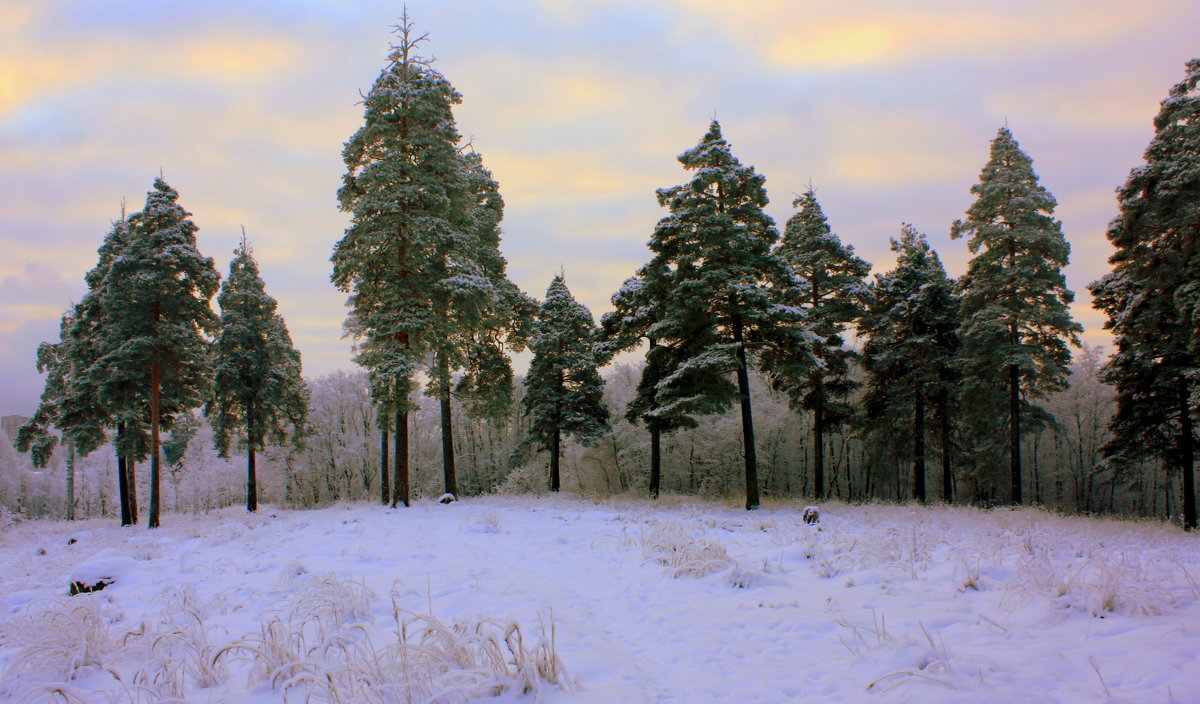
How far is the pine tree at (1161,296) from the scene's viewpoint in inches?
647

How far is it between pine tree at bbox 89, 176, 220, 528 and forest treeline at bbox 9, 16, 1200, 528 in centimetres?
10

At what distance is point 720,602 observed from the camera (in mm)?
6809

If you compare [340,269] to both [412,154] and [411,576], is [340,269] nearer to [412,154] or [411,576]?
[412,154]

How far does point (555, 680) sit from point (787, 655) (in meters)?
2.24

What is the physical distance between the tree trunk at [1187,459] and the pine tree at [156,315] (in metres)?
38.0

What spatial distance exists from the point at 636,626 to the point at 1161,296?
21.3m

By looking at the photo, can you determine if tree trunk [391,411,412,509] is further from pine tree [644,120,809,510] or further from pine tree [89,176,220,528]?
pine tree [89,176,220,528]

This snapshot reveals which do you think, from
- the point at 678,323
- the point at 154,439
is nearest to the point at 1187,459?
the point at 678,323

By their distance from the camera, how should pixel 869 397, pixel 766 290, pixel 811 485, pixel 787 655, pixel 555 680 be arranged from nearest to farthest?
pixel 555 680, pixel 787 655, pixel 766 290, pixel 869 397, pixel 811 485

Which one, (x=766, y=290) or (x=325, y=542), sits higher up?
(x=766, y=290)

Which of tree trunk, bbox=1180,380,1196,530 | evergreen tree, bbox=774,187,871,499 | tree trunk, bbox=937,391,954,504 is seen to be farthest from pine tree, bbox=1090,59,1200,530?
evergreen tree, bbox=774,187,871,499

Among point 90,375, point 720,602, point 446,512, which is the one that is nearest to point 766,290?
point 446,512

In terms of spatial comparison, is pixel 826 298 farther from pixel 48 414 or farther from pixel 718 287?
pixel 48 414

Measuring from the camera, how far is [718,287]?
63.5 ft
